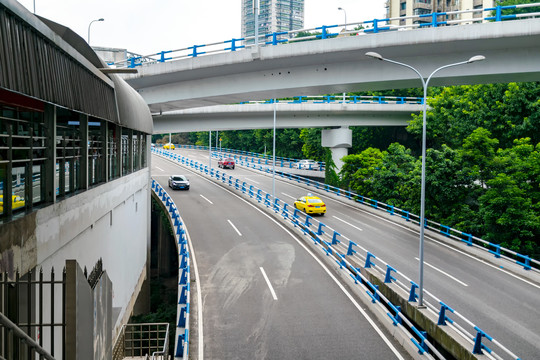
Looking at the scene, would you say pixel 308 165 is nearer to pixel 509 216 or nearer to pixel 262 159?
pixel 262 159

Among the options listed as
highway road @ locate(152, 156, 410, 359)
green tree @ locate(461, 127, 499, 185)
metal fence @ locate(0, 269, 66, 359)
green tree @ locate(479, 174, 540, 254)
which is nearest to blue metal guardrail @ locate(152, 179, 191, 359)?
highway road @ locate(152, 156, 410, 359)

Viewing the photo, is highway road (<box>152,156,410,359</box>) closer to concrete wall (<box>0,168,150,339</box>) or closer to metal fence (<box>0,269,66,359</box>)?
concrete wall (<box>0,168,150,339</box>)

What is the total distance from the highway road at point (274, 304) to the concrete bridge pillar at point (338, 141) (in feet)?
72.6

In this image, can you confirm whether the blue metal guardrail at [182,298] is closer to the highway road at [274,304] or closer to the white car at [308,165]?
the highway road at [274,304]

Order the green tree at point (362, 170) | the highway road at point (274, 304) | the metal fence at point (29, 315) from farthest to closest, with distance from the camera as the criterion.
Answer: the green tree at point (362, 170)
the highway road at point (274, 304)
the metal fence at point (29, 315)

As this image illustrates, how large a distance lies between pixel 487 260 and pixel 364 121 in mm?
26560

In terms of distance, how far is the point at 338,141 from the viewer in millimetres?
50844

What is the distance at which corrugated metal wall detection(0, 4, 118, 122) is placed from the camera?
6.43m

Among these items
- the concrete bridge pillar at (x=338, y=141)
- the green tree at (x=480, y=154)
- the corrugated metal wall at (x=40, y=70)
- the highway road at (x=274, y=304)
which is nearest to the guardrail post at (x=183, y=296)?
the highway road at (x=274, y=304)

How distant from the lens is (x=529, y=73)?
55.1 ft

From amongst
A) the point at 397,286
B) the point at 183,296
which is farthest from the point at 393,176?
the point at 183,296

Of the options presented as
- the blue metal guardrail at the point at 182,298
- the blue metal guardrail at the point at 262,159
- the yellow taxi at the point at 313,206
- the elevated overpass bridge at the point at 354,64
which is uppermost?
the elevated overpass bridge at the point at 354,64

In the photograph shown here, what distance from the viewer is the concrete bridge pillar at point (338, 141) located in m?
50.6

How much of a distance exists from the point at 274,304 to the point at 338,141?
3497cm
